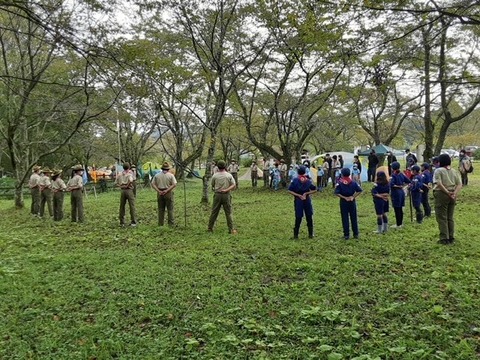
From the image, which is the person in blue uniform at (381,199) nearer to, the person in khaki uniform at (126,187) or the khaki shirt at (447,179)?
the khaki shirt at (447,179)

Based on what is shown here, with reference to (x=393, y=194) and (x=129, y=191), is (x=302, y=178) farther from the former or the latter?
(x=129, y=191)

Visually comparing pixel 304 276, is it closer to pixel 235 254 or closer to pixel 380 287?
pixel 380 287

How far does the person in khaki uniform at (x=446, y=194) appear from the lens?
7562 millimetres

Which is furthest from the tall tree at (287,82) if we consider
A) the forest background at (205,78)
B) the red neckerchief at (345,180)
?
the red neckerchief at (345,180)

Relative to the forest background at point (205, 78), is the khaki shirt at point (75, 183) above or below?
below

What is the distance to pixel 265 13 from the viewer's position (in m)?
15.0

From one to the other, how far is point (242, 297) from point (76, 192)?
827cm

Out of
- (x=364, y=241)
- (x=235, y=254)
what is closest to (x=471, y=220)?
(x=364, y=241)

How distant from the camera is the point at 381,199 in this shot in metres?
9.23

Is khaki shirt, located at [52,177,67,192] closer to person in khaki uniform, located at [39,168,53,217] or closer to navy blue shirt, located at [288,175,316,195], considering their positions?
person in khaki uniform, located at [39,168,53,217]

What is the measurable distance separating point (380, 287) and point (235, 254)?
2.85 m

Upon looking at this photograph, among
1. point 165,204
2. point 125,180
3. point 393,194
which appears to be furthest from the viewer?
point 125,180

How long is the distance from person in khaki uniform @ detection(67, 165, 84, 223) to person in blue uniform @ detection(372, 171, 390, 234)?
835 cm

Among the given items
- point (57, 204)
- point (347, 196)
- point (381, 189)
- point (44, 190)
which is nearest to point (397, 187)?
point (381, 189)
